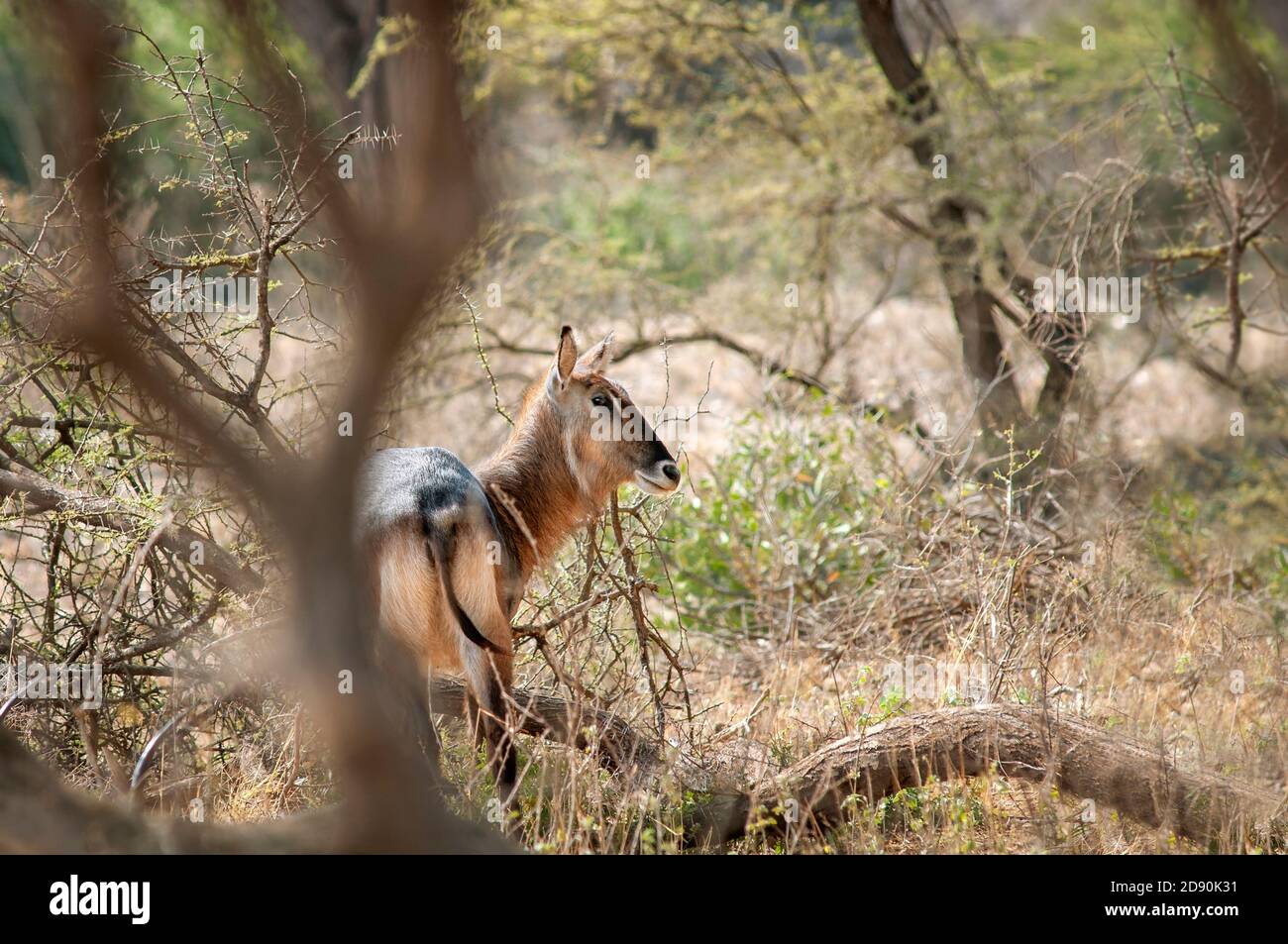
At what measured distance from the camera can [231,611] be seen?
5.59m

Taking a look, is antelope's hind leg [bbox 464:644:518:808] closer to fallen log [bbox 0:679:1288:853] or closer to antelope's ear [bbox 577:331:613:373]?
fallen log [bbox 0:679:1288:853]

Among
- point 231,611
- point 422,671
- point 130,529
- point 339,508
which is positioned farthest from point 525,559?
point 339,508

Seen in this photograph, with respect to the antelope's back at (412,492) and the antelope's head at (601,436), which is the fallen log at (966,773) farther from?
the antelope's head at (601,436)

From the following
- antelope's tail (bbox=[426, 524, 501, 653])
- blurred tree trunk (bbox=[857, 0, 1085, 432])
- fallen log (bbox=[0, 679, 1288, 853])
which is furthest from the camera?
blurred tree trunk (bbox=[857, 0, 1085, 432])

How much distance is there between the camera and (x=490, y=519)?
5.18 metres

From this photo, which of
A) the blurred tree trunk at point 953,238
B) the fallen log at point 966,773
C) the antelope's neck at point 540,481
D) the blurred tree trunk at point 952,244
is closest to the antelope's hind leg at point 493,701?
the fallen log at point 966,773

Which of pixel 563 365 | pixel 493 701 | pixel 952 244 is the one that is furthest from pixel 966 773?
pixel 952 244

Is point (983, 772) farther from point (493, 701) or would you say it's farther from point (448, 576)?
point (448, 576)

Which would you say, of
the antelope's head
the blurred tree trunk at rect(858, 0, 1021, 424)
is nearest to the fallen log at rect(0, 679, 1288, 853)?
the antelope's head

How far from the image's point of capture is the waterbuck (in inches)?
187

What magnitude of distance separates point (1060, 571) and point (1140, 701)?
1.09 m

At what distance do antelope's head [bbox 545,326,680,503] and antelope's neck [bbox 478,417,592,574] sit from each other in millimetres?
61

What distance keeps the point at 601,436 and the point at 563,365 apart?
40 cm

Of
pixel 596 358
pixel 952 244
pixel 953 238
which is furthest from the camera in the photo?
pixel 952 244
